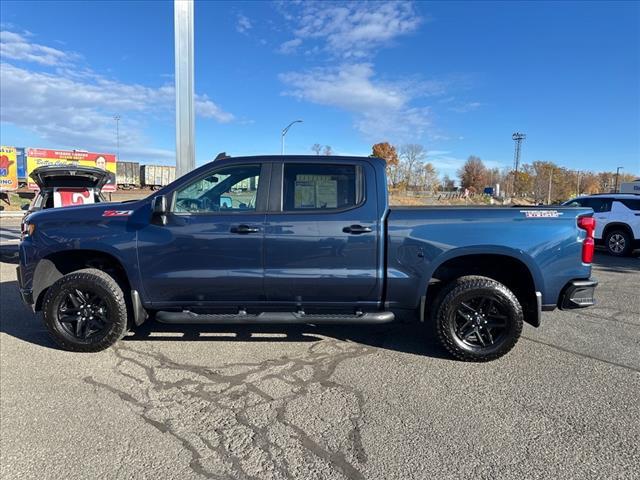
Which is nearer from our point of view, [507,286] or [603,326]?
[507,286]

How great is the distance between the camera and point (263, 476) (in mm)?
2498

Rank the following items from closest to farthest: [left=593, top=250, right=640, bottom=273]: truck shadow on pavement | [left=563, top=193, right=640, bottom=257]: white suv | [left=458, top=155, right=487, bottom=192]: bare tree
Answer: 1. [left=593, top=250, right=640, bottom=273]: truck shadow on pavement
2. [left=563, top=193, right=640, bottom=257]: white suv
3. [left=458, top=155, right=487, bottom=192]: bare tree

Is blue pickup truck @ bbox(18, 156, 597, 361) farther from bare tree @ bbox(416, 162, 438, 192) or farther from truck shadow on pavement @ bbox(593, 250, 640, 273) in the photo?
bare tree @ bbox(416, 162, 438, 192)

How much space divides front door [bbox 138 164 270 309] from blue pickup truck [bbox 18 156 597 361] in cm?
1

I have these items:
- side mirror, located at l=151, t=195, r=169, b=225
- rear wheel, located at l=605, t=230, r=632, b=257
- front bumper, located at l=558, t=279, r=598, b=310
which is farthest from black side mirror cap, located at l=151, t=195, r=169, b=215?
rear wheel, located at l=605, t=230, r=632, b=257

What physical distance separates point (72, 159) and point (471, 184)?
325 ft

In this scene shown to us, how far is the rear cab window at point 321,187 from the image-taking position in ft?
13.7

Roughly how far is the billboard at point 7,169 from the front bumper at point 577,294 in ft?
110

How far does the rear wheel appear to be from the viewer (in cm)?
1120

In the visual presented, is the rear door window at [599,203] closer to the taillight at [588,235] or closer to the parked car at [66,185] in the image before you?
the taillight at [588,235]

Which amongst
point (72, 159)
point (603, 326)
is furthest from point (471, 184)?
Result: point (603, 326)

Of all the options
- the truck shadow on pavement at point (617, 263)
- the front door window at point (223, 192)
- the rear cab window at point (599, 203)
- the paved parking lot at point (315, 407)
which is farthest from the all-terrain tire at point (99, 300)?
the rear cab window at point (599, 203)

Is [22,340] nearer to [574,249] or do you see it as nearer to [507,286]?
[507,286]

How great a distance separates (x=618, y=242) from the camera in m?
11.4
